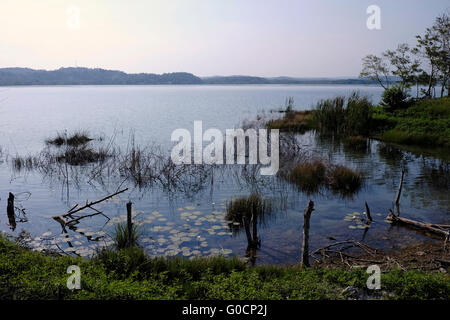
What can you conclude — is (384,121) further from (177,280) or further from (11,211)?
(177,280)

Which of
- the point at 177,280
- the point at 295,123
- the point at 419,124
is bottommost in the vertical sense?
the point at 177,280

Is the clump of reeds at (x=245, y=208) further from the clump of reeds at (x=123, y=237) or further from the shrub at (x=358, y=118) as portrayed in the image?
the shrub at (x=358, y=118)

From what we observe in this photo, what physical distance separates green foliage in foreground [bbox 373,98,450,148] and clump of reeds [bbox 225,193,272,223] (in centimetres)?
1528

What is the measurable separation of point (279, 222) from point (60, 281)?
7.00m

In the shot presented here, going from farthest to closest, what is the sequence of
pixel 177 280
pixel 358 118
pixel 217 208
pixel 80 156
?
pixel 358 118 → pixel 80 156 → pixel 217 208 → pixel 177 280

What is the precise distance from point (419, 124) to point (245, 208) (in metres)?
18.3

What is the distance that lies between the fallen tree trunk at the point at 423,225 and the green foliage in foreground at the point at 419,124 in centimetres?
1357

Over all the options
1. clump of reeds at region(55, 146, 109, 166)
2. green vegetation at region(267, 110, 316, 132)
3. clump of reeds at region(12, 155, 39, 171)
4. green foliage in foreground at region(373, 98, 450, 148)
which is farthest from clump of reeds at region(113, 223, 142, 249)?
green foliage in foreground at region(373, 98, 450, 148)

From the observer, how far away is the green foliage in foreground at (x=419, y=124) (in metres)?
23.1

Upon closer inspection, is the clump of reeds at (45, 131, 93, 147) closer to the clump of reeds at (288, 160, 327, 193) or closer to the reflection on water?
the reflection on water

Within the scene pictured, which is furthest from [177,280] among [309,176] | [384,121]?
[384,121]

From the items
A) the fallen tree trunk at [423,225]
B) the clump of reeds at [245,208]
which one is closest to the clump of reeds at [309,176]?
the clump of reeds at [245,208]

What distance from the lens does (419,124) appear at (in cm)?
2498

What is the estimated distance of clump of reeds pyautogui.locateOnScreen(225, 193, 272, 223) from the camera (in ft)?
37.9
